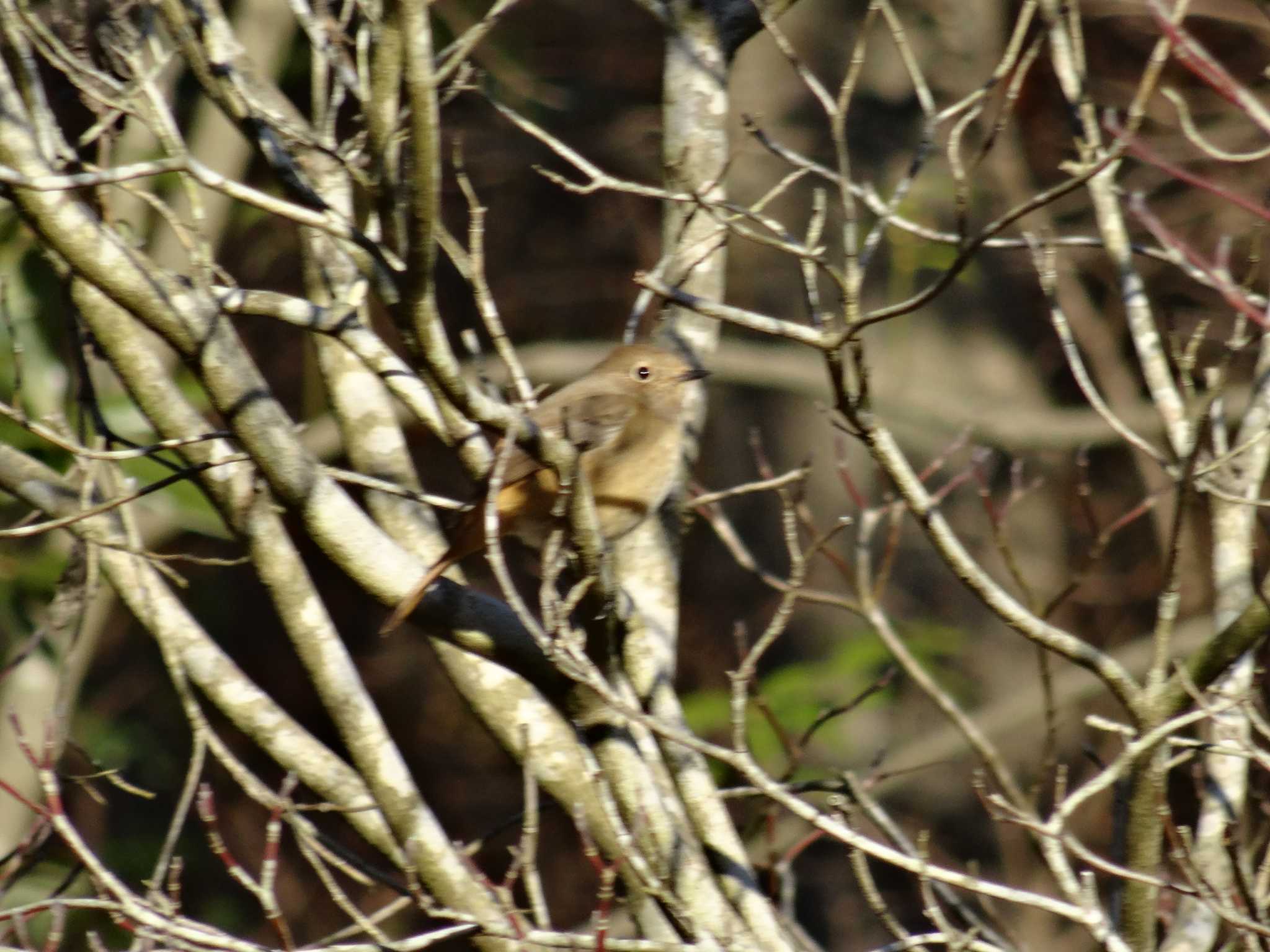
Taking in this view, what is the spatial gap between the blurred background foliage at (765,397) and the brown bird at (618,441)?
1.40m

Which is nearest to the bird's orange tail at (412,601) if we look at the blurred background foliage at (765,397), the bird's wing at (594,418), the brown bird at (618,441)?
the brown bird at (618,441)

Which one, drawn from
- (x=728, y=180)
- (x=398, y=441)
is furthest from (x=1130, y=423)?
(x=398, y=441)

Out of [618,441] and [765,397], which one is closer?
[618,441]

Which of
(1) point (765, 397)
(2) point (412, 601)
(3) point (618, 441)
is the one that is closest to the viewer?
(2) point (412, 601)

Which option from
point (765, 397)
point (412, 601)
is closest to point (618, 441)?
point (412, 601)

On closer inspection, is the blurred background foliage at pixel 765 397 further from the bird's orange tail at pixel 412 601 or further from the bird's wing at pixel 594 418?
the bird's orange tail at pixel 412 601

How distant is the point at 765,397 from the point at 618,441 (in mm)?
2775

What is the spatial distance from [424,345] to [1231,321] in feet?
18.9

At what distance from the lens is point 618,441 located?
4.66 m

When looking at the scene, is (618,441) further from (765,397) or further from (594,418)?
(765,397)

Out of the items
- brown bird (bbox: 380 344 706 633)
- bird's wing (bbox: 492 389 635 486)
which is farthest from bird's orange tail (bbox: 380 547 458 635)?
bird's wing (bbox: 492 389 635 486)

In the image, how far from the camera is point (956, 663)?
6875mm

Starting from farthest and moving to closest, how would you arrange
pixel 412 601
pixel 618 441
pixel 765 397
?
pixel 765 397
pixel 618 441
pixel 412 601

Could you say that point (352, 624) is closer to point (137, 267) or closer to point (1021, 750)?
point (1021, 750)
